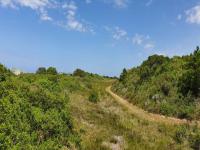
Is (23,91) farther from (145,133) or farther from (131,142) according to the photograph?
(145,133)

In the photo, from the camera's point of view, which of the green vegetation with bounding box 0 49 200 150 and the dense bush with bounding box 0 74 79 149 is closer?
the dense bush with bounding box 0 74 79 149

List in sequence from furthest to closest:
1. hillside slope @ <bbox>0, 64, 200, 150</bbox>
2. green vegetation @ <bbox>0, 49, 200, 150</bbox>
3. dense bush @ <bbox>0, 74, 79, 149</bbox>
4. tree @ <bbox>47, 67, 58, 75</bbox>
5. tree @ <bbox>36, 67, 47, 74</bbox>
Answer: tree @ <bbox>47, 67, 58, 75</bbox> < tree @ <bbox>36, 67, 47, 74</bbox> < green vegetation @ <bbox>0, 49, 200, 150</bbox> < hillside slope @ <bbox>0, 64, 200, 150</bbox> < dense bush @ <bbox>0, 74, 79, 149</bbox>

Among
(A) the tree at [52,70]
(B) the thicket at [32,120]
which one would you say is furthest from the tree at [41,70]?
(B) the thicket at [32,120]

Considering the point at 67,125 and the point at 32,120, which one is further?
the point at 67,125

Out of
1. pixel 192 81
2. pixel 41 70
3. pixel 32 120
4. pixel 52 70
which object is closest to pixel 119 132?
pixel 32 120

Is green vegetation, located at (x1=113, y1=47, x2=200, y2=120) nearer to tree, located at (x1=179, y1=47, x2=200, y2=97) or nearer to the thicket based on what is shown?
tree, located at (x1=179, y1=47, x2=200, y2=97)

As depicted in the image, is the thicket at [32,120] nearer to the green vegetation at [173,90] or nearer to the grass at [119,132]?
the grass at [119,132]

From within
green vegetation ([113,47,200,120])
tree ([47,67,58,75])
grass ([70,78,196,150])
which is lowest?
grass ([70,78,196,150])

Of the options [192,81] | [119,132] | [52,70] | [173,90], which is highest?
[52,70]

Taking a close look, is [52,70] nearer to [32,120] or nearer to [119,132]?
[119,132]

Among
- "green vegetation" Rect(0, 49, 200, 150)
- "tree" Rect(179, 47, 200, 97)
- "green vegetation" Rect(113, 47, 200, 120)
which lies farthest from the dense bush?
"tree" Rect(179, 47, 200, 97)

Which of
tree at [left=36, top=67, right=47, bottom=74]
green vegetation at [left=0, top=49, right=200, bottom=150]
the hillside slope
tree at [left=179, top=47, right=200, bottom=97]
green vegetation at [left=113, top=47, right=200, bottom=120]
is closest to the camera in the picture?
the hillside slope

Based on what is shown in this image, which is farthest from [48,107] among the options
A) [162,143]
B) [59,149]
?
[162,143]

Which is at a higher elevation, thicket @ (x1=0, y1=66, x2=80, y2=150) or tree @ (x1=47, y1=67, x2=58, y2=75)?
tree @ (x1=47, y1=67, x2=58, y2=75)
